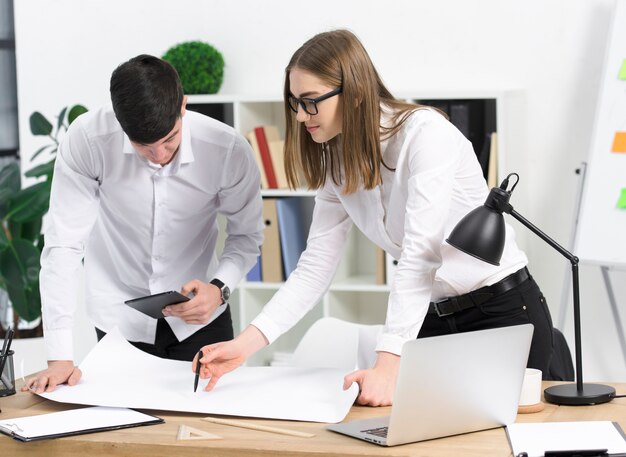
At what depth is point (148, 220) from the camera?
95.7 inches

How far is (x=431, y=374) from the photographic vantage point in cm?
154

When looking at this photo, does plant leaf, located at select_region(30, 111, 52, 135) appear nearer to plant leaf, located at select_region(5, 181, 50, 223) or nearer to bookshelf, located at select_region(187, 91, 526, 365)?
plant leaf, located at select_region(5, 181, 50, 223)

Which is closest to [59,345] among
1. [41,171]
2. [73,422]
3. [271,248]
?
[73,422]

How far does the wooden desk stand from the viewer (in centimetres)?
154

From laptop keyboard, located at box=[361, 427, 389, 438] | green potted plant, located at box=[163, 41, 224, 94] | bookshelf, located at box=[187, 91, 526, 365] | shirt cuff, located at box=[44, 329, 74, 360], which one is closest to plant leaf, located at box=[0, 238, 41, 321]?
Answer: bookshelf, located at box=[187, 91, 526, 365]

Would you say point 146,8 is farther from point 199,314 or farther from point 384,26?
point 199,314

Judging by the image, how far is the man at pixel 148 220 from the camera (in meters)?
2.09

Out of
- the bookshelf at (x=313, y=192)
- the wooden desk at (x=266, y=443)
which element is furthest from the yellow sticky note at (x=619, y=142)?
the wooden desk at (x=266, y=443)

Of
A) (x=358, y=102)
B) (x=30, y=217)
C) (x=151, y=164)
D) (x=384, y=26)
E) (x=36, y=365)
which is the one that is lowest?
(x=36, y=365)

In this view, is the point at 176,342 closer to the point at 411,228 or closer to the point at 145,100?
the point at 145,100

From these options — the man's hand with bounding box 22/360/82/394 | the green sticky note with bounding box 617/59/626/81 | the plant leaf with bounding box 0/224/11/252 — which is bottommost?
the plant leaf with bounding box 0/224/11/252

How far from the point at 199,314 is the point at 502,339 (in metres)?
0.93

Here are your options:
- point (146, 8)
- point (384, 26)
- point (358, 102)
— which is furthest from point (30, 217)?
point (358, 102)

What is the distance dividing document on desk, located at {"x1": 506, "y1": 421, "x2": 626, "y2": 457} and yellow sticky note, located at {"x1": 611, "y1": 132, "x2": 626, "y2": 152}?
6.27ft
